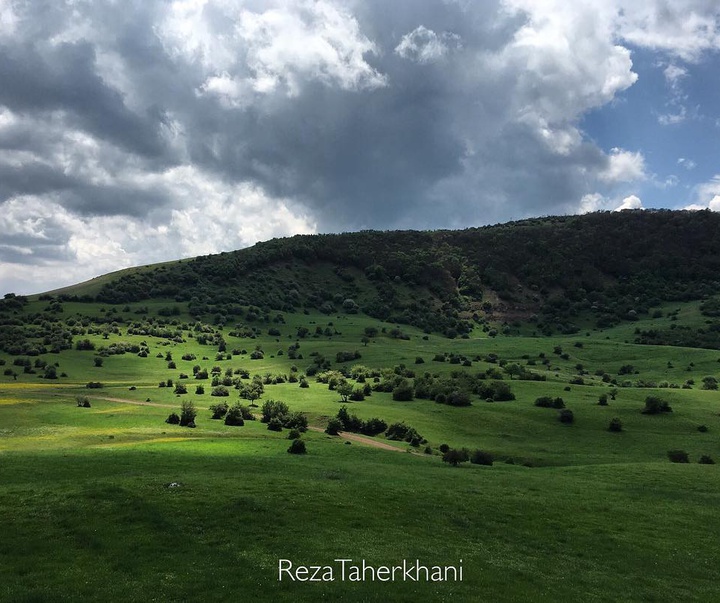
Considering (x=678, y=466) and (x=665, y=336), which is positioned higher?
(x=665, y=336)

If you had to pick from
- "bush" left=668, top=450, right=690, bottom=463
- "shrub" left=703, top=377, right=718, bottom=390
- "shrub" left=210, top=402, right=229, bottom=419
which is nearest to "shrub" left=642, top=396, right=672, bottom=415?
"bush" left=668, top=450, right=690, bottom=463

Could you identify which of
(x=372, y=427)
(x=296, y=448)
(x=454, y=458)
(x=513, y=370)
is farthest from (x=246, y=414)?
(x=513, y=370)

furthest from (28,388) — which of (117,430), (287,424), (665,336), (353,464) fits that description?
(665,336)

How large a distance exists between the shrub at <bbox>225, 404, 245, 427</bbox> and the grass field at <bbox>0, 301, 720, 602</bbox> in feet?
5.25

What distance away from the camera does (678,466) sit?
159 feet

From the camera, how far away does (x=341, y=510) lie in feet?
96.1

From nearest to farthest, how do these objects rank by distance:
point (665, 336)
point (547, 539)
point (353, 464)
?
point (547, 539) → point (353, 464) → point (665, 336)

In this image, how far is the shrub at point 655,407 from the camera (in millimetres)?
75125

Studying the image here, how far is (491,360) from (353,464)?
9690 cm

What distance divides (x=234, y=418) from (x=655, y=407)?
61.7m

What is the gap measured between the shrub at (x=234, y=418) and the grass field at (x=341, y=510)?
5.25 ft

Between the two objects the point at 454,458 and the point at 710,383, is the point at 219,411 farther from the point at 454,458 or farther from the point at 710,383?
the point at 710,383

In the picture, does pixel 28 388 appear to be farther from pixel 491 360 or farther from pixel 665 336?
pixel 665 336

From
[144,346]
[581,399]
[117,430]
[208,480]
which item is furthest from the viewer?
[144,346]
